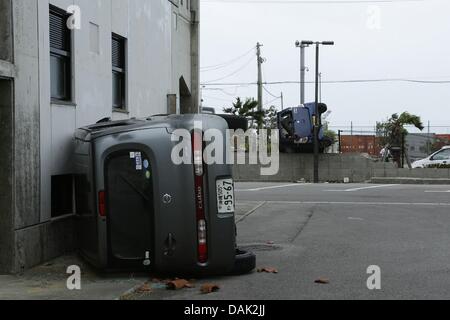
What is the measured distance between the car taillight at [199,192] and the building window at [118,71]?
14.9 ft

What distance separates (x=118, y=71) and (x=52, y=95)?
2600mm

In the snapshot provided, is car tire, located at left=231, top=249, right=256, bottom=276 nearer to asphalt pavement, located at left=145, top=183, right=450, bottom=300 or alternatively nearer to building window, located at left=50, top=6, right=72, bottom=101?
asphalt pavement, located at left=145, top=183, right=450, bottom=300

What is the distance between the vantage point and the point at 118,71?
11.1 metres

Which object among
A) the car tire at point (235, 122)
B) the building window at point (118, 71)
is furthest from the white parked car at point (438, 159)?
the car tire at point (235, 122)

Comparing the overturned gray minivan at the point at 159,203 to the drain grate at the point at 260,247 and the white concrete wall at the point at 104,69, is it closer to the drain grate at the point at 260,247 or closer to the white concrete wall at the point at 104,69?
the white concrete wall at the point at 104,69

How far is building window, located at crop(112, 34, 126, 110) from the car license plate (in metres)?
4.61

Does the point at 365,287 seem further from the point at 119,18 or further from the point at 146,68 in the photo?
the point at 146,68

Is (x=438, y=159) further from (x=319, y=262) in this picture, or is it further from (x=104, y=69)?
(x=319, y=262)

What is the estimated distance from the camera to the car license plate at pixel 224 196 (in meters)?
6.91

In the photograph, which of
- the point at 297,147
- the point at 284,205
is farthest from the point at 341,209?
the point at 297,147

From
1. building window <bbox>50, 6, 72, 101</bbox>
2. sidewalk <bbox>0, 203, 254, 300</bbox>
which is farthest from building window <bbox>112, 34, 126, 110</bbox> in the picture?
sidewalk <bbox>0, 203, 254, 300</bbox>

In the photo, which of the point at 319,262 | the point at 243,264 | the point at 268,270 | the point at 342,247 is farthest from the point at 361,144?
the point at 243,264
